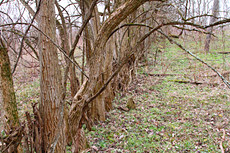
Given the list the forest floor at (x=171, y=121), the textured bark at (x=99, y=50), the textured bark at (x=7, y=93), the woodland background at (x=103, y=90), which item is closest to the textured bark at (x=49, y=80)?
the woodland background at (x=103, y=90)

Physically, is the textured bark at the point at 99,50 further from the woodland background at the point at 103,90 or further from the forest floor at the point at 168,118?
the forest floor at the point at 168,118

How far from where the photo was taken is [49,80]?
105 inches

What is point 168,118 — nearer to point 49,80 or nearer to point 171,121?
point 171,121

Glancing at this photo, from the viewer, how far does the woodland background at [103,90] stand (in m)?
2.60

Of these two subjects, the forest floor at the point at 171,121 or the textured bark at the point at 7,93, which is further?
the forest floor at the point at 171,121

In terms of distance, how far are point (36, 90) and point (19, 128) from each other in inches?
243

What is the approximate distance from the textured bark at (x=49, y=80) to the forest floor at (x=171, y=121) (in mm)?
1577

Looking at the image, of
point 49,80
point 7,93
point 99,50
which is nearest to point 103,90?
point 99,50

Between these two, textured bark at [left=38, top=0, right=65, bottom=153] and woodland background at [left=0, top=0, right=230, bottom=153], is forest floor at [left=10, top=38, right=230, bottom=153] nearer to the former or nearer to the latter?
woodland background at [left=0, top=0, right=230, bottom=153]

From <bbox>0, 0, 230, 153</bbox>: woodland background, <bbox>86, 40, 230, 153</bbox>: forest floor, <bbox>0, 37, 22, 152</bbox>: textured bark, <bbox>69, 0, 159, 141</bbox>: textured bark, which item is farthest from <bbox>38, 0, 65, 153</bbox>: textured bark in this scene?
<bbox>86, 40, 230, 153</bbox>: forest floor

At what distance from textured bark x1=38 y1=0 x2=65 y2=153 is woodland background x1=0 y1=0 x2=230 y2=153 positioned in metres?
0.01

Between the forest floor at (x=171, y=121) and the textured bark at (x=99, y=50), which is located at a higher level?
the textured bark at (x=99, y=50)

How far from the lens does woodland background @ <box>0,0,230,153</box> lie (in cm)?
260

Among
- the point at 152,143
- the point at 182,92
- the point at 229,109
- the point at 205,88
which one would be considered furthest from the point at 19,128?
the point at 205,88
